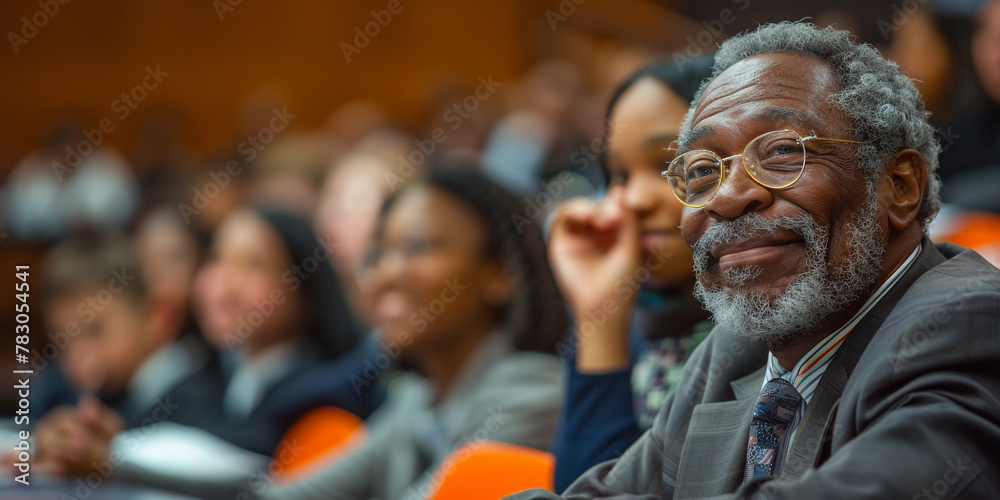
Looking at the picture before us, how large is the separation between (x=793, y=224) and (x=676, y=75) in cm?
90

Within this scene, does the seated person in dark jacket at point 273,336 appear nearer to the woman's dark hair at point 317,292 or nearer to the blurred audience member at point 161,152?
the woman's dark hair at point 317,292

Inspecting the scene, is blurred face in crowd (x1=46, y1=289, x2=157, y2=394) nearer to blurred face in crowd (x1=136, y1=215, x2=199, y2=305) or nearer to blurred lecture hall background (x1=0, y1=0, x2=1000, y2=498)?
blurred lecture hall background (x1=0, y1=0, x2=1000, y2=498)

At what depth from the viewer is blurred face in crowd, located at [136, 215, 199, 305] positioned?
13.5 ft

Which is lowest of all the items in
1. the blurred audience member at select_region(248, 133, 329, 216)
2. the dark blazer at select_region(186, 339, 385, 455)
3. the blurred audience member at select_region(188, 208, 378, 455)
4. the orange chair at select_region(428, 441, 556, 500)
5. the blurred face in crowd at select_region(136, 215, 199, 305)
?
the orange chair at select_region(428, 441, 556, 500)

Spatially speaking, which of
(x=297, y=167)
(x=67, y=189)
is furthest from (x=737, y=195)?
(x=67, y=189)

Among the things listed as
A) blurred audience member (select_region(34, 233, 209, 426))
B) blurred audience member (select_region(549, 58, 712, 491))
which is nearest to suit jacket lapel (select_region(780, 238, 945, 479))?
blurred audience member (select_region(549, 58, 712, 491))

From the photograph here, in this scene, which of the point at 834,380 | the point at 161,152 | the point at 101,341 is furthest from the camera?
the point at 161,152

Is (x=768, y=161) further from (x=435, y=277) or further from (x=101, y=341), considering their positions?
(x=101, y=341)

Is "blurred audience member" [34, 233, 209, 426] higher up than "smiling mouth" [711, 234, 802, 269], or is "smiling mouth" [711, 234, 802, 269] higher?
"blurred audience member" [34, 233, 209, 426]

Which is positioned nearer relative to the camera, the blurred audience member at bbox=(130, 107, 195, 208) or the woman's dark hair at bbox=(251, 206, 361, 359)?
the woman's dark hair at bbox=(251, 206, 361, 359)

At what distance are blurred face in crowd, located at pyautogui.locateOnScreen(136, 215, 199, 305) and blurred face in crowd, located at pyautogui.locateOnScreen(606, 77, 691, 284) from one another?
2483 mm

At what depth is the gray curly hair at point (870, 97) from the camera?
1391mm

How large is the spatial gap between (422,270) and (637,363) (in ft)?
2.61

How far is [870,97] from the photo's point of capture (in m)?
1.41
